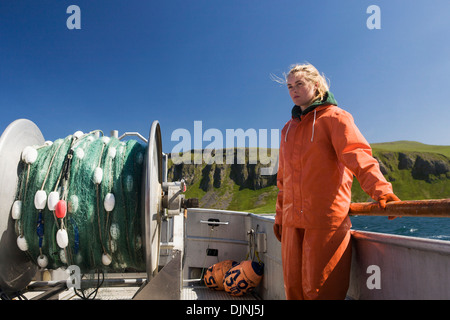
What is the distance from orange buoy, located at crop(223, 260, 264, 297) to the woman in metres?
2.50

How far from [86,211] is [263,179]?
10477 cm

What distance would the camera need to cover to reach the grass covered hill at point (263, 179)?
3868 inches

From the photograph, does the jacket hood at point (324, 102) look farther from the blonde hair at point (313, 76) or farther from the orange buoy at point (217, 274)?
the orange buoy at point (217, 274)

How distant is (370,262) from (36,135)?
10.8 feet

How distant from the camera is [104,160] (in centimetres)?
305

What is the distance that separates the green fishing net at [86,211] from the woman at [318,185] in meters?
1.39

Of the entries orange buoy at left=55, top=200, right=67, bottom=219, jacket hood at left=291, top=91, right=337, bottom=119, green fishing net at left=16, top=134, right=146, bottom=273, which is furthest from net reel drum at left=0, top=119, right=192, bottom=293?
jacket hood at left=291, top=91, right=337, bottom=119

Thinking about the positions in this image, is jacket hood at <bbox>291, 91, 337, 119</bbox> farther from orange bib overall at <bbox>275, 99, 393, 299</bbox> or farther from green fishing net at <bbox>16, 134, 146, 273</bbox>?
green fishing net at <bbox>16, 134, 146, 273</bbox>

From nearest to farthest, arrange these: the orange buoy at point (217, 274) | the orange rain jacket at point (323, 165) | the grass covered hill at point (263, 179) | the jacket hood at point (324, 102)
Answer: the orange rain jacket at point (323, 165) < the jacket hood at point (324, 102) < the orange buoy at point (217, 274) < the grass covered hill at point (263, 179)

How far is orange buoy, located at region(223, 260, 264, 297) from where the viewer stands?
492 centimetres

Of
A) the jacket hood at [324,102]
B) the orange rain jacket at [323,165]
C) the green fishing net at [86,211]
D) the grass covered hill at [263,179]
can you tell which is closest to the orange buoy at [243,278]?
the green fishing net at [86,211]

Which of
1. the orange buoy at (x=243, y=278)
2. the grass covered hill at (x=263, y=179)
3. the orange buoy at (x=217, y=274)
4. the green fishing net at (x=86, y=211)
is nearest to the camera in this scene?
the green fishing net at (x=86, y=211)

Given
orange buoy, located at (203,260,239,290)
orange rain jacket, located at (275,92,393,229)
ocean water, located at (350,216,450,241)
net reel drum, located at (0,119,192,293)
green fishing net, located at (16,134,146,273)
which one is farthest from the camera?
ocean water, located at (350,216,450,241)
